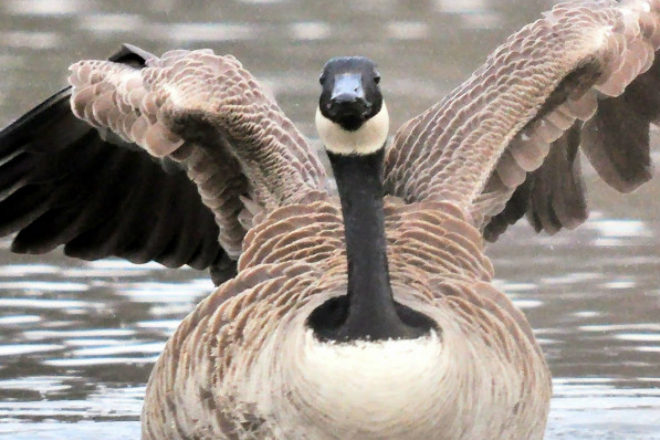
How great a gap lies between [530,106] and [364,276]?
1.91m

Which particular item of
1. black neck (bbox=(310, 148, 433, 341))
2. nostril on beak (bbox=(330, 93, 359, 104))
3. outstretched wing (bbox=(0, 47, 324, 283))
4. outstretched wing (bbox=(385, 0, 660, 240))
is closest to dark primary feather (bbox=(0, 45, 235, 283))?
outstretched wing (bbox=(0, 47, 324, 283))

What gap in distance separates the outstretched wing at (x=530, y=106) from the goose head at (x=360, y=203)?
50.5 inches

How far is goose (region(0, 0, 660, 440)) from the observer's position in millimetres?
6555

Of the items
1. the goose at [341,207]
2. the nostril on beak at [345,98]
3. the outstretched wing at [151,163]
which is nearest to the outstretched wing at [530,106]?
the goose at [341,207]

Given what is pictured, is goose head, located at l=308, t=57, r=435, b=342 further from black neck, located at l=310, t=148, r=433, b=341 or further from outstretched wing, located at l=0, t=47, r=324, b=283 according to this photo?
outstretched wing, located at l=0, t=47, r=324, b=283

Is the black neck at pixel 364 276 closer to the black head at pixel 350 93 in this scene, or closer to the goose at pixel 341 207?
the goose at pixel 341 207

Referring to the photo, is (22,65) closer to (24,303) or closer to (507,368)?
(24,303)

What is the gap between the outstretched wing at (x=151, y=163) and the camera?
8.00 m

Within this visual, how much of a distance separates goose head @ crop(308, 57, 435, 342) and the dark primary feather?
6.83ft

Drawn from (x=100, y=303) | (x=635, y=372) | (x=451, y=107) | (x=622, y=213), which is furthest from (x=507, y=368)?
(x=622, y=213)

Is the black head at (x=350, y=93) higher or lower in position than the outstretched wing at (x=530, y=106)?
lower

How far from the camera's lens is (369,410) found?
21.3ft

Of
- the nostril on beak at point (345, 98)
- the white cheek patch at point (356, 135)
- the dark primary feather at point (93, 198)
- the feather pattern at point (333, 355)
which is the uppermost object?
the dark primary feather at point (93, 198)

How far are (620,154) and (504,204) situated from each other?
0.94m
